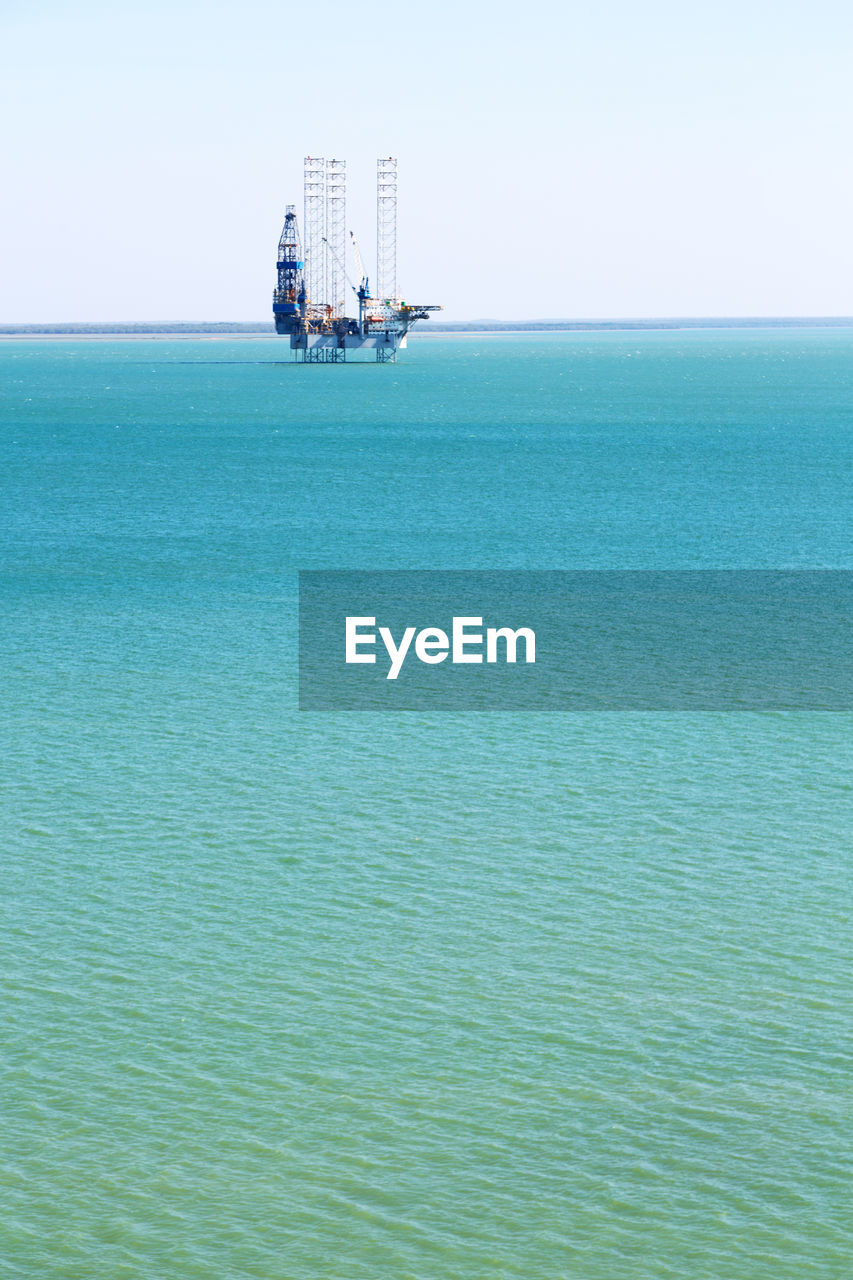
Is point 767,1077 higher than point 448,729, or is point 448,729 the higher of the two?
point 448,729

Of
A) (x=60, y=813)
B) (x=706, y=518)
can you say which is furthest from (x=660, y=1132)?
(x=706, y=518)

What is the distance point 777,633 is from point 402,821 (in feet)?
103

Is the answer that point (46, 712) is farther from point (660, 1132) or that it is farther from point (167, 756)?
point (660, 1132)

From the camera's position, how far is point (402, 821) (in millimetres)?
49250

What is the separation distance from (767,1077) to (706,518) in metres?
86.7

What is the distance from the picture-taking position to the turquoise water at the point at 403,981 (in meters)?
28.8

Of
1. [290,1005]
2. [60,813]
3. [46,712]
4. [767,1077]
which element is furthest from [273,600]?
[767,1077]

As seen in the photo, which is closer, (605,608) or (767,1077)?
(767,1077)

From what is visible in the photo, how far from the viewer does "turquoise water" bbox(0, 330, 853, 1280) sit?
28.8m

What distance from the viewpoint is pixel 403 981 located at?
38188 millimetres

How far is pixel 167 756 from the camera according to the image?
55.9 meters

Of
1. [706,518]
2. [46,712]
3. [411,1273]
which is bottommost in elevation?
[411,1273]

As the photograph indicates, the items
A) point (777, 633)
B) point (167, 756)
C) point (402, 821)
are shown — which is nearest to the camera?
point (402, 821)

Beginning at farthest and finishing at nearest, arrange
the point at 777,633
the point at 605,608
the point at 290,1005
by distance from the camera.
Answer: the point at 605,608
the point at 777,633
the point at 290,1005
